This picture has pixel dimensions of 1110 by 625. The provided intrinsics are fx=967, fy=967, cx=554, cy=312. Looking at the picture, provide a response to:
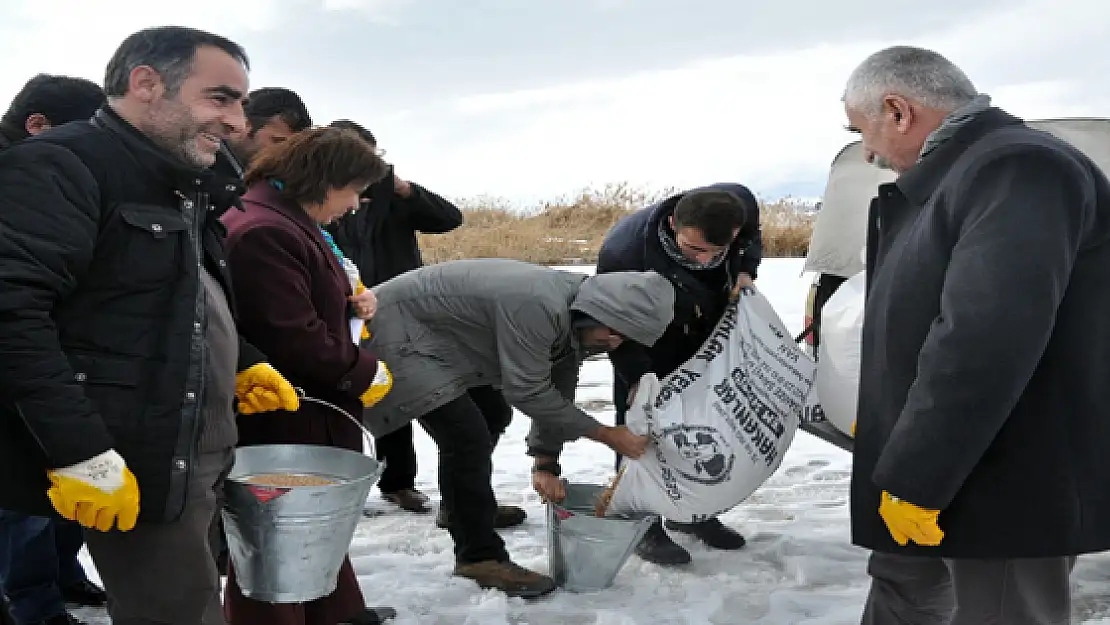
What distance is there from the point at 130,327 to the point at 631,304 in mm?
1512

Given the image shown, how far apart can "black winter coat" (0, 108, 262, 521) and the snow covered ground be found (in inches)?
58.4

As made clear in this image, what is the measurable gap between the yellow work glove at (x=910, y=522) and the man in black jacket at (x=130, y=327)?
4.56ft

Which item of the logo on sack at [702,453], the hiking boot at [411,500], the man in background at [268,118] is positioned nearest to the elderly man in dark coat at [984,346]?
the logo on sack at [702,453]

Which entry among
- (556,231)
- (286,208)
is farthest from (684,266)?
(556,231)

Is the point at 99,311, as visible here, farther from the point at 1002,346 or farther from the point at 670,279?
the point at 670,279

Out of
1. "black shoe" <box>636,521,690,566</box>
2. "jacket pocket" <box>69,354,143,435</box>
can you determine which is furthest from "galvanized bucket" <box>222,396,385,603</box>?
"black shoe" <box>636,521,690,566</box>

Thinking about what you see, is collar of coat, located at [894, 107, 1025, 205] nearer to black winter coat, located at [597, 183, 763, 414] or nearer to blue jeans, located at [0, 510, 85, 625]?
black winter coat, located at [597, 183, 763, 414]

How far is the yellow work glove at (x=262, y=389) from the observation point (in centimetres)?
230

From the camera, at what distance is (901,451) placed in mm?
1888

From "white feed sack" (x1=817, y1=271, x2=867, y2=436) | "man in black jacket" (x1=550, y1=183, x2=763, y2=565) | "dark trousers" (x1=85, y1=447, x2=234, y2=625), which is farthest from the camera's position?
"white feed sack" (x1=817, y1=271, x2=867, y2=436)

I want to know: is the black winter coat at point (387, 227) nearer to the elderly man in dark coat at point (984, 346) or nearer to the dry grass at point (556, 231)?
the elderly man in dark coat at point (984, 346)

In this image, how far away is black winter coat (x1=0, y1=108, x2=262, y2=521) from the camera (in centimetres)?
164

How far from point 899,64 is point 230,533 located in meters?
1.82

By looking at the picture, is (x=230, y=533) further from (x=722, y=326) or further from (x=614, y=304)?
(x=722, y=326)
